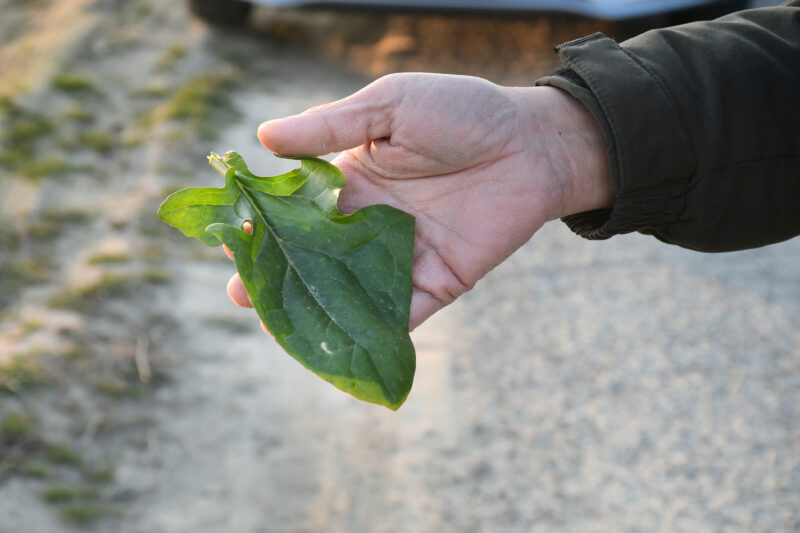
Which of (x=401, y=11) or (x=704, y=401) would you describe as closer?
(x=704, y=401)

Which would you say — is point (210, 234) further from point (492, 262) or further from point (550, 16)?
point (550, 16)

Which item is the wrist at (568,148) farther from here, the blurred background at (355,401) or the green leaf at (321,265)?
the blurred background at (355,401)

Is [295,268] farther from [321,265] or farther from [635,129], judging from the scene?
[635,129]

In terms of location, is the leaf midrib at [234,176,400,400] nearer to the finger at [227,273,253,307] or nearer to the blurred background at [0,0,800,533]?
the finger at [227,273,253,307]

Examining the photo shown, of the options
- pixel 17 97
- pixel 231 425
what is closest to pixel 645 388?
pixel 231 425

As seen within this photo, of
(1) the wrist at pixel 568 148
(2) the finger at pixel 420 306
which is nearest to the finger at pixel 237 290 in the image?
(2) the finger at pixel 420 306

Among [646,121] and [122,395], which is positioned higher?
[646,121]
